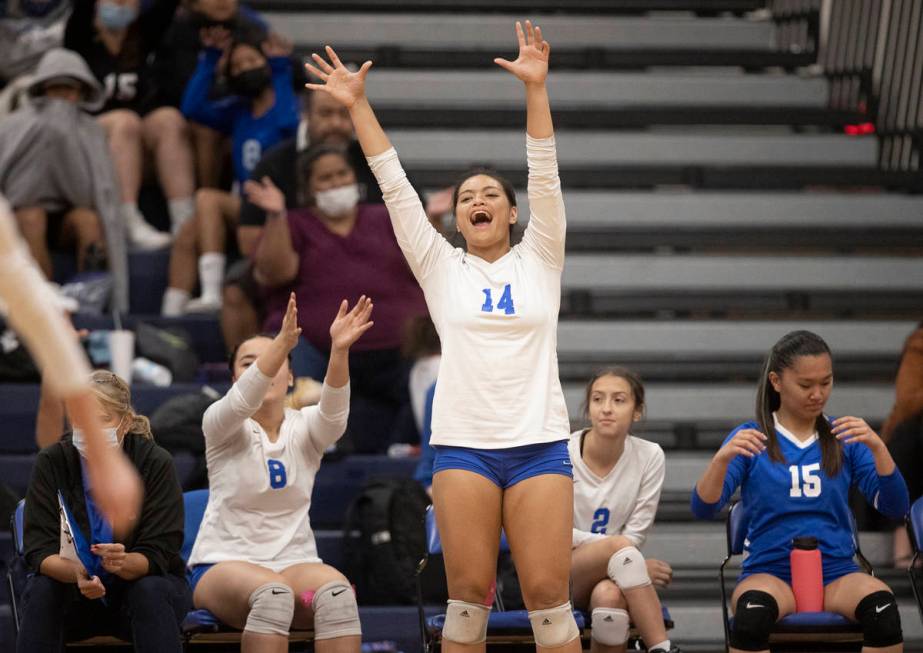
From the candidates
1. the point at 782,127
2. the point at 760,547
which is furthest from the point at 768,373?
the point at 782,127

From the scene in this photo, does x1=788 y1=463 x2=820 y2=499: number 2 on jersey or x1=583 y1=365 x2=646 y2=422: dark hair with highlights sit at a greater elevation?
x1=583 y1=365 x2=646 y2=422: dark hair with highlights

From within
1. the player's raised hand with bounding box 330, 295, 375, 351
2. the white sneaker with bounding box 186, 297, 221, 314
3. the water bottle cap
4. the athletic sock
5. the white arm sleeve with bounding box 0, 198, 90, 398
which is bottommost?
the water bottle cap

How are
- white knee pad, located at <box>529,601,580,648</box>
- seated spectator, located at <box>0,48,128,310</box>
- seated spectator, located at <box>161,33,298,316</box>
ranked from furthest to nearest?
1. seated spectator, located at <box>161,33,298,316</box>
2. seated spectator, located at <box>0,48,128,310</box>
3. white knee pad, located at <box>529,601,580,648</box>

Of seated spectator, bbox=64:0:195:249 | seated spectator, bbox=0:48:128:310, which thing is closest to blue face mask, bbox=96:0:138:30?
seated spectator, bbox=64:0:195:249

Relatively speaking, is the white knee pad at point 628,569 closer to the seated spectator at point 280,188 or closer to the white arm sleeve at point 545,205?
the white arm sleeve at point 545,205

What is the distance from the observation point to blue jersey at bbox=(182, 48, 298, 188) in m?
6.73

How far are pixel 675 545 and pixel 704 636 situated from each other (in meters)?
0.42

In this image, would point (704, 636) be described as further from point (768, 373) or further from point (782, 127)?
point (782, 127)

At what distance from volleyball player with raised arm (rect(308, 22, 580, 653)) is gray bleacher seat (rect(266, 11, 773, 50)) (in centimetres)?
394

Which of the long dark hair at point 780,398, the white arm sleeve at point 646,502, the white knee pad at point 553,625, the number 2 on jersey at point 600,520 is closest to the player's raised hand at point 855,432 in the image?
the long dark hair at point 780,398

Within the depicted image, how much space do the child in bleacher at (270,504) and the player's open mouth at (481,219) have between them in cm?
48

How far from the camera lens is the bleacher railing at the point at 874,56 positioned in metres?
7.14

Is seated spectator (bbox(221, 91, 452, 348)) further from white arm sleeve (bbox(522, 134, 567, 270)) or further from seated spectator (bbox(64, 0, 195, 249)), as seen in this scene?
white arm sleeve (bbox(522, 134, 567, 270))

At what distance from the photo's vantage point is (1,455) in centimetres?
579
